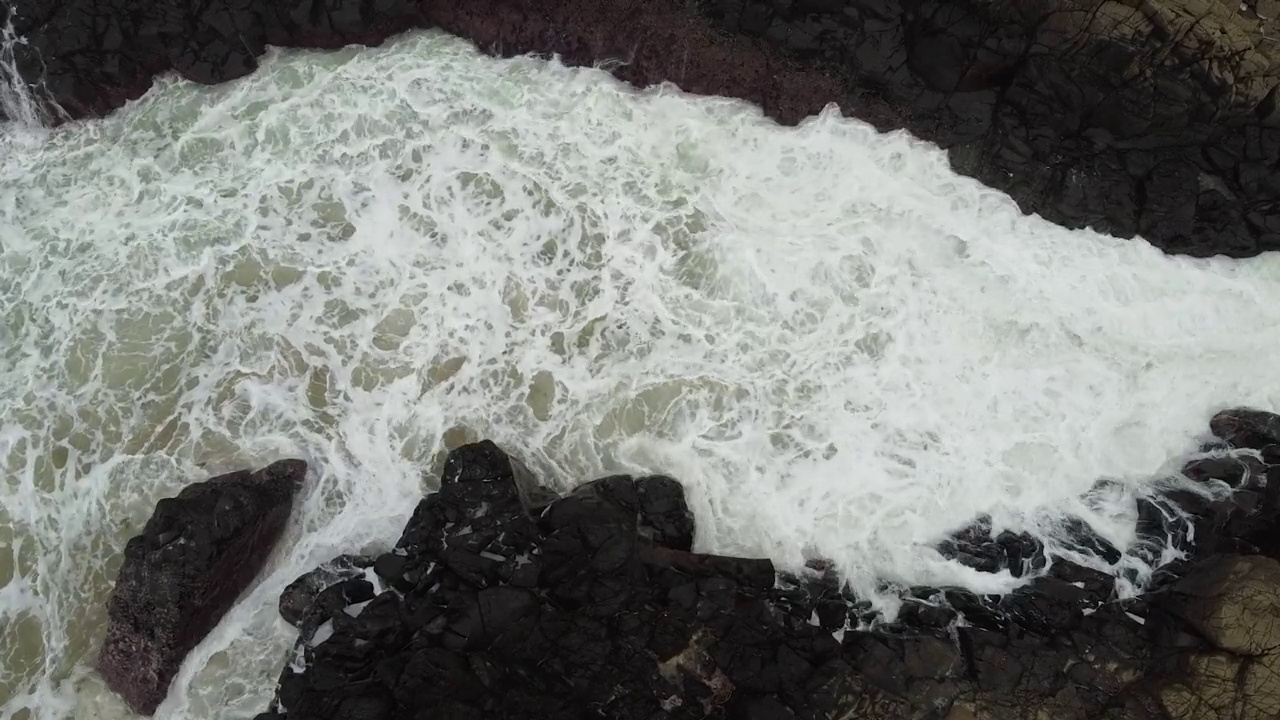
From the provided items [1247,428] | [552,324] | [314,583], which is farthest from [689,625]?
[1247,428]

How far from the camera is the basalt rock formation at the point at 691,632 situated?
39.5 feet

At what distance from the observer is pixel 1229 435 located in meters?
14.5

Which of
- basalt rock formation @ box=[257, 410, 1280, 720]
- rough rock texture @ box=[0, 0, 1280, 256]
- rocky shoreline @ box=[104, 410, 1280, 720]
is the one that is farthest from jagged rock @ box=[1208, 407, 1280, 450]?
rough rock texture @ box=[0, 0, 1280, 256]

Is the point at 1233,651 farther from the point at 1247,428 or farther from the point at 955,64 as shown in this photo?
the point at 955,64

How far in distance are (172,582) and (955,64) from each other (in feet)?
57.6

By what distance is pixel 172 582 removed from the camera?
42.0ft

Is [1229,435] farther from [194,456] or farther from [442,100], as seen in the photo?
[194,456]

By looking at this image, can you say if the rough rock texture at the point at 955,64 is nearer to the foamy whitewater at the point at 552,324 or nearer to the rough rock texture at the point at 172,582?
the foamy whitewater at the point at 552,324

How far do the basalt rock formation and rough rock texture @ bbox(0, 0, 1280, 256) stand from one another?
22.2ft

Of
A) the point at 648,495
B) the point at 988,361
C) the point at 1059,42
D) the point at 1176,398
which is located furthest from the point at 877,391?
the point at 1059,42

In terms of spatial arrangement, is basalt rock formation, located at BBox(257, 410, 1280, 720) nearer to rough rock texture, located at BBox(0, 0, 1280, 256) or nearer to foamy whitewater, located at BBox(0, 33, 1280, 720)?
foamy whitewater, located at BBox(0, 33, 1280, 720)

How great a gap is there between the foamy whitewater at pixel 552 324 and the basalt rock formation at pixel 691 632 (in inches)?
33.7

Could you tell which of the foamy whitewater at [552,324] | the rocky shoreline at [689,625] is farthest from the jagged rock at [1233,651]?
the foamy whitewater at [552,324]

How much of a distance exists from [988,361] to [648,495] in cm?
740
